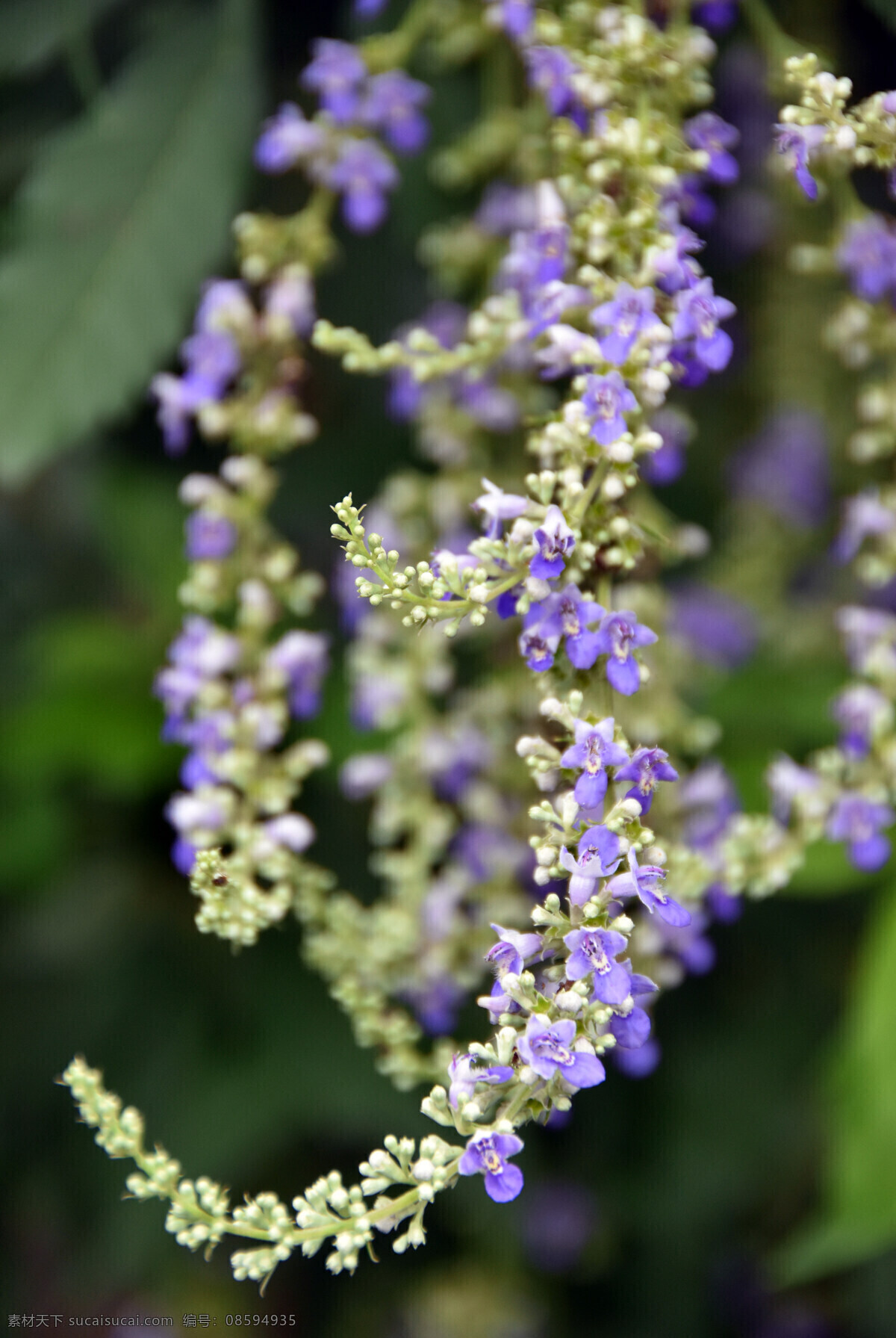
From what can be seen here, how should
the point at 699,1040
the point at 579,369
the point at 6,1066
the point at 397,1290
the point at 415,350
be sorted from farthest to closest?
the point at 397,1290 < the point at 699,1040 < the point at 6,1066 < the point at 415,350 < the point at 579,369

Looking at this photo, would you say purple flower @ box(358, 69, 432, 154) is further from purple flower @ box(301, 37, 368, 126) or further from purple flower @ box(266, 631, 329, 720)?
purple flower @ box(266, 631, 329, 720)

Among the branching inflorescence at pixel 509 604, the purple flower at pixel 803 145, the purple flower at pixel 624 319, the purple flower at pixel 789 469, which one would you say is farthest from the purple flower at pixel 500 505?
the purple flower at pixel 789 469

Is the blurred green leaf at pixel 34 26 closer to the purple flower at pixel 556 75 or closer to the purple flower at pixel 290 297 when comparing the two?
the purple flower at pixel 290 297

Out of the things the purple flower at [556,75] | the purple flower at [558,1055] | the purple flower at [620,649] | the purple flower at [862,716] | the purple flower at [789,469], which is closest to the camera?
the purple flower at [558,1055]

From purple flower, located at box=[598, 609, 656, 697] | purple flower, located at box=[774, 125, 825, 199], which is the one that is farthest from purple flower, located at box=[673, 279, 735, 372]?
purple flower, located at box=[598, 609, 656, 697]

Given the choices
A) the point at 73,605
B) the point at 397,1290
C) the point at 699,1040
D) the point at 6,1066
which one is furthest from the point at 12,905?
the point at 699,1040

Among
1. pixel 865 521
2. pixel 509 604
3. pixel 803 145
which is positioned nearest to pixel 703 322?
pixel 803 145

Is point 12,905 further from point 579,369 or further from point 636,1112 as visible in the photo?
point 579,369
